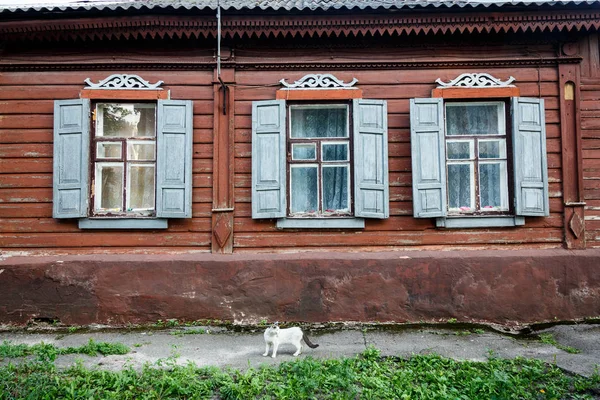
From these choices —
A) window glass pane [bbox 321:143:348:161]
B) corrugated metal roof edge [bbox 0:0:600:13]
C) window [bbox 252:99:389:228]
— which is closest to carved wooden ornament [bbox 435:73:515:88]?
corrugated metal roof edge [bbox 0:0:600:13]

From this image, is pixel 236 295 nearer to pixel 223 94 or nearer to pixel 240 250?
pixel 240 250

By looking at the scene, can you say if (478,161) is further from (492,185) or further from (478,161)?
(492,185)

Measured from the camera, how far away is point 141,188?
5.92 metres

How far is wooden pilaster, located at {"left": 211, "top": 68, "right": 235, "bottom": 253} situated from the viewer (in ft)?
19.0

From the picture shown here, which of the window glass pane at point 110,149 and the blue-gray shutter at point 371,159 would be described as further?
the window glass pane at point 110,149

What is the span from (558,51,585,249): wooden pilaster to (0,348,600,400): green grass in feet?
7.67

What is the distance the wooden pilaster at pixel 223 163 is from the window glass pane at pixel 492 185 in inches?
131

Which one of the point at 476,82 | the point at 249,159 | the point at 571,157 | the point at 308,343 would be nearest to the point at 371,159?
the point at 249,159

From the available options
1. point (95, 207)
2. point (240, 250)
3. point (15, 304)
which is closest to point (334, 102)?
point (240, 250)

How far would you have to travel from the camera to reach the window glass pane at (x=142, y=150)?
233 inches

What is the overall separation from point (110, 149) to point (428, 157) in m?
4.20

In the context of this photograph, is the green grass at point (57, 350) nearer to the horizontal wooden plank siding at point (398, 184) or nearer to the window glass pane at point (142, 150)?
the horizontal wooden plank siding at point (398, 184)

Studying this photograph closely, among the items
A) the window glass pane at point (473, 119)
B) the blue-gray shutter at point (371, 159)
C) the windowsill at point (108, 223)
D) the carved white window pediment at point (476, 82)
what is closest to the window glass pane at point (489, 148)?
the window glass pane at point (473, 119)

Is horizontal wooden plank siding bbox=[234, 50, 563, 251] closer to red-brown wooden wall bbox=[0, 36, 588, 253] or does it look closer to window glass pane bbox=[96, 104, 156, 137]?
red-brown wooden wall bbox=[0, 36, 588, 253]
